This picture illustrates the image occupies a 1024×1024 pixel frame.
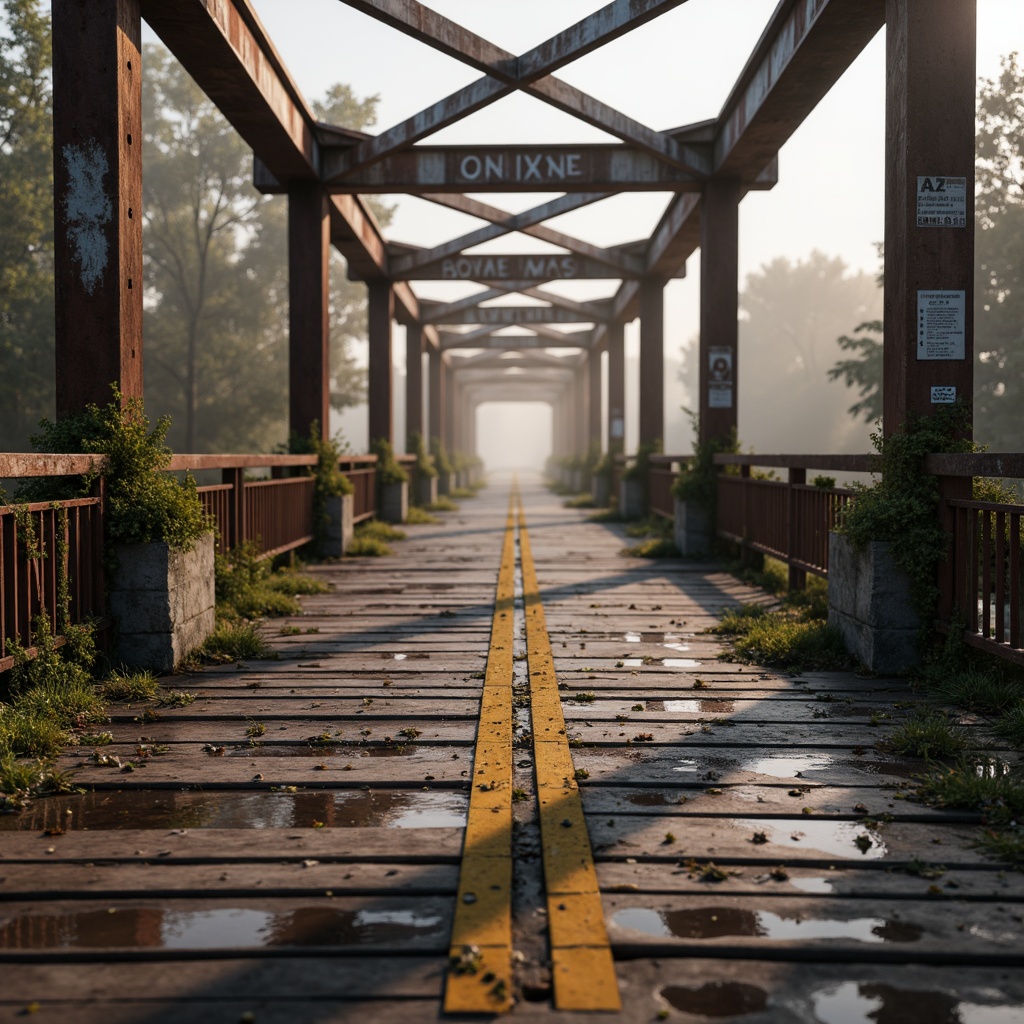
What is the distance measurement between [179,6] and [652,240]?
11415mm

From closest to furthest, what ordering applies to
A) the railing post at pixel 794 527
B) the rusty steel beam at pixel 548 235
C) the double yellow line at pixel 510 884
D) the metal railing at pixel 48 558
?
1. the double yellow line at pixel 510 884
2. the metal railing at pixel 48 558
3. the railing post at pixel 794 527
4. the rusty steel beam at pixel 548 235

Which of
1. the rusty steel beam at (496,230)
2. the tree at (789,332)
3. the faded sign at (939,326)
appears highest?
the tree at (789,332)

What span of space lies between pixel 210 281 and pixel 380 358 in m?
27.5

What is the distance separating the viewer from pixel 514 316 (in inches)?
989

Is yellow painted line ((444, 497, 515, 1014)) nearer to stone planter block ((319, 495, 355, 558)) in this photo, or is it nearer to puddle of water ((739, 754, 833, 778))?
puddle of water ((739, 754, 833, 778))

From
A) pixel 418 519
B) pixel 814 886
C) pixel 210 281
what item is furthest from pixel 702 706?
pixel 210 281

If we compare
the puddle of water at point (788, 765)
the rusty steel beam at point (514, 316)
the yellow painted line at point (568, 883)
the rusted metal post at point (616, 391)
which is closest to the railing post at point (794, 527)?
the yellow painted line at point (568, 883)

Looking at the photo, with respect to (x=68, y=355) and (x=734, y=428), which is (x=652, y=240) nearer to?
(x=734, y=428)

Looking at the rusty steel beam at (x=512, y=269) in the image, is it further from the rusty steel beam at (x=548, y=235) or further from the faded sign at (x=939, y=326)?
the faded sign at (x=939, y=326)

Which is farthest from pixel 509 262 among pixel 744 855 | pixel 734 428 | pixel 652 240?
pixel 744 855

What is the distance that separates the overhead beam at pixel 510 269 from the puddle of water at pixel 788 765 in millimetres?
15648

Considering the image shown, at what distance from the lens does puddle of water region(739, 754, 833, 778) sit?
3.89m

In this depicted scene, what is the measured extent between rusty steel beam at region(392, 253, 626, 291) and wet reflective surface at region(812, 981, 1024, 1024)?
A: 1741 centimetres

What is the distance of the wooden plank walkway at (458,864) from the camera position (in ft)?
7.38
